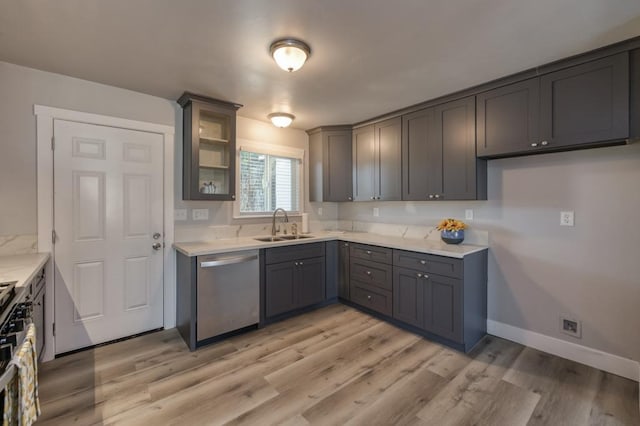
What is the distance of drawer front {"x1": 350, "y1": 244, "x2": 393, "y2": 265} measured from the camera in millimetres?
3140

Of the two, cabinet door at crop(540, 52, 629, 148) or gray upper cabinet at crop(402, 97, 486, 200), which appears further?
gray upper cabinet at crop(402, 97, 486, 200)

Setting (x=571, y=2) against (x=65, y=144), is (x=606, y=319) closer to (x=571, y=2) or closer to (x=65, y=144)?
(x=571, y=2)

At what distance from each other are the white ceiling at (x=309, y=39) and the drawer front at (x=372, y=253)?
1.67 meters

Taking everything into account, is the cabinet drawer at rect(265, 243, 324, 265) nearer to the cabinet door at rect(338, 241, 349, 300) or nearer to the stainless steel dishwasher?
the stainless steel dishwasher

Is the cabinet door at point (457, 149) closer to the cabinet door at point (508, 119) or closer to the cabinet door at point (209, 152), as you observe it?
the cabinet door at point (508, 119)

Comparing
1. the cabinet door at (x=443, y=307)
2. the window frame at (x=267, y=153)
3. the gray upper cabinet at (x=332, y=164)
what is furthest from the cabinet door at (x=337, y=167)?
the cabinet door at (x=443, y=307)

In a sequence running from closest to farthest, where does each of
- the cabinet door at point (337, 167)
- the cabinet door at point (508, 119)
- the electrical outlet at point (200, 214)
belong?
the cabinet door at point (508, 119)
the electrical outlet at point (200, 214)
the cabinet door at point (337, 167)

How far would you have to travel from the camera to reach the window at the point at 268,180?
12.0 ft

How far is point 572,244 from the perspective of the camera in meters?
2.43

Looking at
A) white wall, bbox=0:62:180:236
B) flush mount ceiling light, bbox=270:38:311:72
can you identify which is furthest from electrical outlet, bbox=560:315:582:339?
white wall, bbox=0:62:180:236

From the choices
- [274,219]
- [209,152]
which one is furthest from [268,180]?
[209,152]

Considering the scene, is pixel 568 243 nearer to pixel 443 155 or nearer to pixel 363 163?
pixel 443 155

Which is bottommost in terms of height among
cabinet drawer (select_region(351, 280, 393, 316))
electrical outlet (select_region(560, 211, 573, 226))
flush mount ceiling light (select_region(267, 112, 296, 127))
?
cabinet drawer (select_region(351, 280, 393, 316))

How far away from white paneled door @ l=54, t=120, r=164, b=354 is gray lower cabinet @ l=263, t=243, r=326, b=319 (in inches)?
44.2
